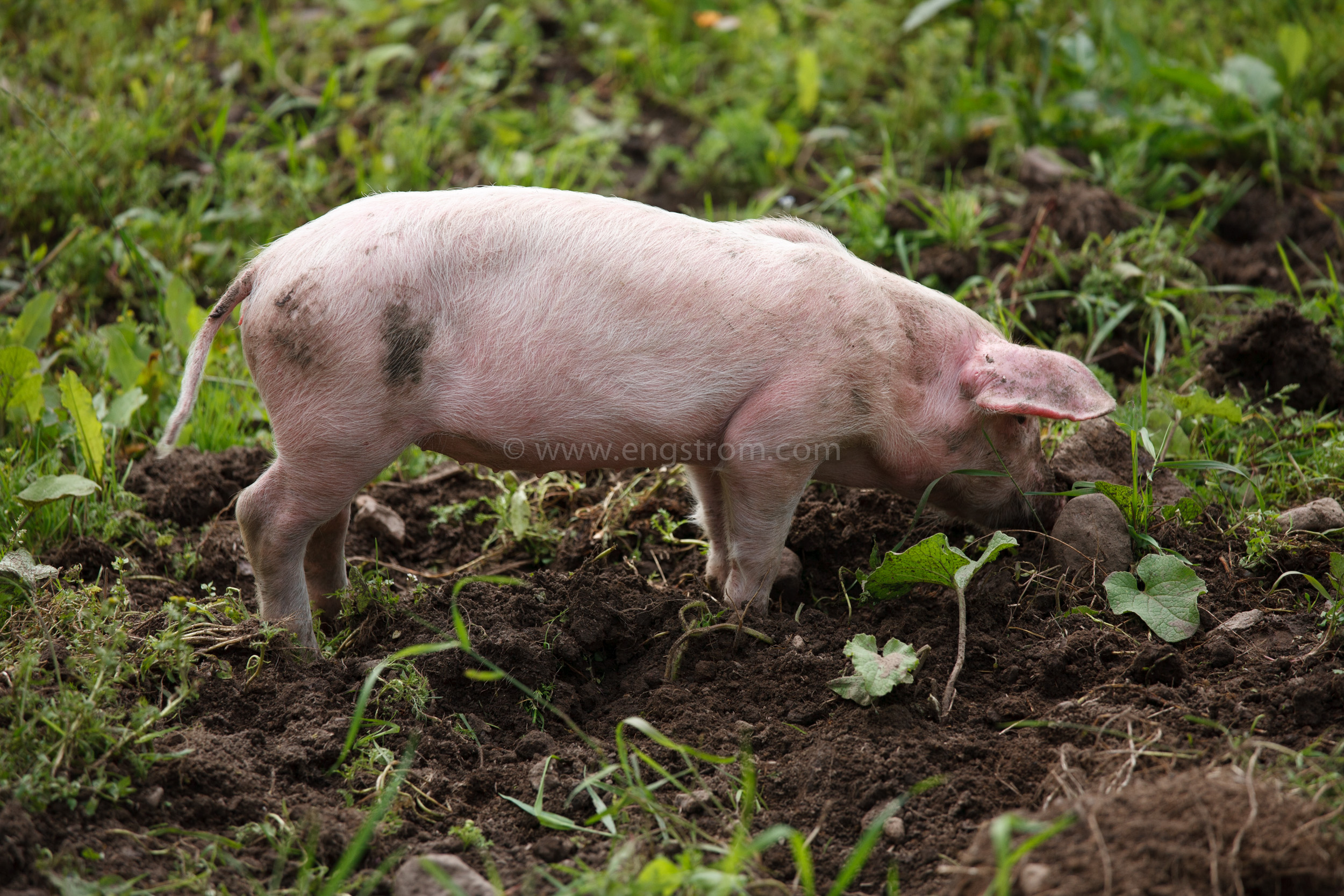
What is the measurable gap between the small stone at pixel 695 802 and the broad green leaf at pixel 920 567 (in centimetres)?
105

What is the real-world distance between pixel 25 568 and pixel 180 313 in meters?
1.93

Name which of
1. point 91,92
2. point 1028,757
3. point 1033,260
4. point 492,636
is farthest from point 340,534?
point 91,92

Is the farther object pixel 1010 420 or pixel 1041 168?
pixel 1041 168

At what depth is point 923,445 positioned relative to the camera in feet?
12.7

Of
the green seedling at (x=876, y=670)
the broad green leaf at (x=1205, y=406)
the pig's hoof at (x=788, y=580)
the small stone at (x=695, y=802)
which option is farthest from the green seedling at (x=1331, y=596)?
the small stone at (x=695, y=802)

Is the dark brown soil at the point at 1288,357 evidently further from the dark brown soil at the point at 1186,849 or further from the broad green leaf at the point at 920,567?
the dark brown soil at the point at 1186,849

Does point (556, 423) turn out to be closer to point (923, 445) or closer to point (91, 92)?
point (923, 445)

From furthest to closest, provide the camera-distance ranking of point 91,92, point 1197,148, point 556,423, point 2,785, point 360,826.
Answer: point 91,92
point 1197,148
point 556,423
point 360,826
point 2,785

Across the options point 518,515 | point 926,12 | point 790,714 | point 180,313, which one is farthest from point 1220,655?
point 926,12

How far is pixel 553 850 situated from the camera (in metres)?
2.93

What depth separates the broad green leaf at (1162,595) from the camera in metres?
3.54

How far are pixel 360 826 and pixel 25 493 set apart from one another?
6.58 feet

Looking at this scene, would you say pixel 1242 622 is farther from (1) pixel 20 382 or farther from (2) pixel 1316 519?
(1) pixel 20 382

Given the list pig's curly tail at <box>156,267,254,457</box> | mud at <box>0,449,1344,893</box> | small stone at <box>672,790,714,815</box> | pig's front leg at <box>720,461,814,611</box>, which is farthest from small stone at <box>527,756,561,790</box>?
pig's curly tail at <box>156,267,254,457</box>
